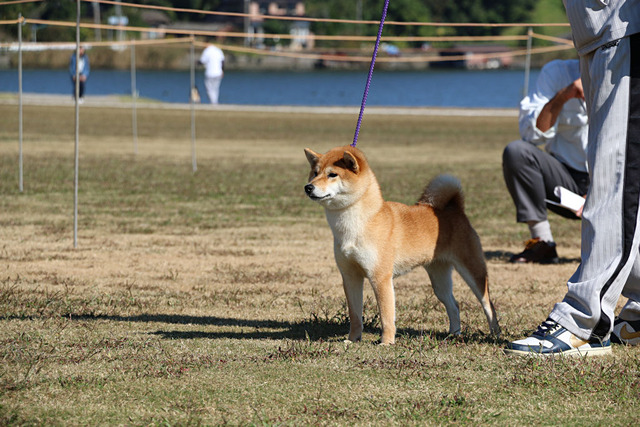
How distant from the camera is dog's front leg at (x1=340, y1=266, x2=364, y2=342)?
472 centimetres

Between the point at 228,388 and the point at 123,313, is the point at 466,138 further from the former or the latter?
the point at 228,388

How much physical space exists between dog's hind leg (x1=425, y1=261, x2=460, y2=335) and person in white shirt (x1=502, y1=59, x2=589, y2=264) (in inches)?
108

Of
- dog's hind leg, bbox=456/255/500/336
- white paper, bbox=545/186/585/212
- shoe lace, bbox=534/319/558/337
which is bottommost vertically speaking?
shoe lace, bbox=534/319/558/337

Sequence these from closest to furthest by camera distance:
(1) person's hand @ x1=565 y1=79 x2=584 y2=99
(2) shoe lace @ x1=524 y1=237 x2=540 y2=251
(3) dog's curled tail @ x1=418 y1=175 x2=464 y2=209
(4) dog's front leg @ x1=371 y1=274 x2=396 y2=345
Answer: (4) dog's front leg @ x1=371 y1=274 x2=396 y2=345, (3) dog's curled tail @ x1=418 y1=175 x2=464 y2=209, (1) person's hand @ x1=565 y1=79 x2=584 y2=99, (2) shoe lace @ x1=524 y1=237 x2=540 y2=251

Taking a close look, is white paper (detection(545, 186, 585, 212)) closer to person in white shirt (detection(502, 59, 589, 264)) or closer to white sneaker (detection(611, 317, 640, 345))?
person in white shirt (detection(502, 59, 589, 264))

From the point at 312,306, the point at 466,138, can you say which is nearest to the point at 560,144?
the point at 312,306

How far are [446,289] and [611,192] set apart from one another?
1308mm

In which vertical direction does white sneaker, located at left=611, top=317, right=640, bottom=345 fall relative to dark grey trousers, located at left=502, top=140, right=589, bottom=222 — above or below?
below

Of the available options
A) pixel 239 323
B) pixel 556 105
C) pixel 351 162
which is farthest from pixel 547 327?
pixel 556 105

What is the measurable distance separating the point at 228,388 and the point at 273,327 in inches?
60.6

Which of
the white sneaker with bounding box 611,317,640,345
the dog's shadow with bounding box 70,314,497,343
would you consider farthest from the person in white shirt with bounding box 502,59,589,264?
the white sneaker with bounding box 611,317,640,345

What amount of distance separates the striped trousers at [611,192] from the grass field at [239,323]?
1.05 ft

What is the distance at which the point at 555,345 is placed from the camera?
4.29 meters

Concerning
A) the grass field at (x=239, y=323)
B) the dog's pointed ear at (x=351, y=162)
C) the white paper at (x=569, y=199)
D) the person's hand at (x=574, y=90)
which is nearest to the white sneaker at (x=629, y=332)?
the grass field at (x=239, y=323)
